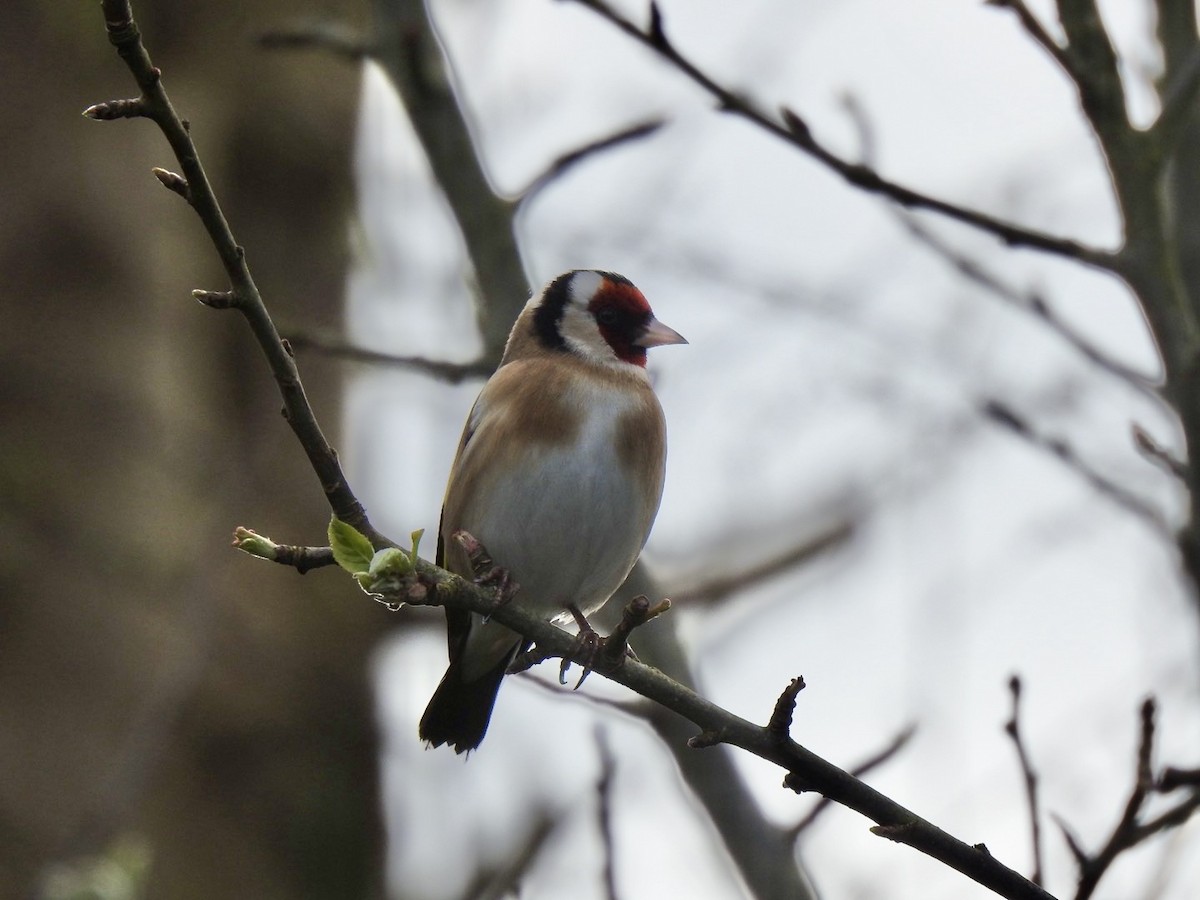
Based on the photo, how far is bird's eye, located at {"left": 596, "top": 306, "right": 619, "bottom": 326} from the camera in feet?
14.0

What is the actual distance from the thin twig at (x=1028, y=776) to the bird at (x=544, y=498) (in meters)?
1.31

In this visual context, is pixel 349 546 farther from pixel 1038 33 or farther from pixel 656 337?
pixel 656 337

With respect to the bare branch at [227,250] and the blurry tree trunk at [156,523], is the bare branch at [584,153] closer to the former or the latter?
the bare branch at [227,250]

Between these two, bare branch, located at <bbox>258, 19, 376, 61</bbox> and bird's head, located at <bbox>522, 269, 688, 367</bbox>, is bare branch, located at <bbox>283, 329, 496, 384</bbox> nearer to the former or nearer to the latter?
bird's head, located at <bbox>522, 269, 688, 367</bbox>

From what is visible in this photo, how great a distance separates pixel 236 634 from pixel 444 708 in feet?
6.52

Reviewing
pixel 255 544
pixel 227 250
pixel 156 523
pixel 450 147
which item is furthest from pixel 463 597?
pixel 156 523

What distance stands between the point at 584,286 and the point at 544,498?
0.98 m

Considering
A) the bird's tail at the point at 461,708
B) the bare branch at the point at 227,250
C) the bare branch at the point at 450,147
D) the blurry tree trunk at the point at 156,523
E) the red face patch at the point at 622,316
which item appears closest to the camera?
the bare branch at the point at 227,250

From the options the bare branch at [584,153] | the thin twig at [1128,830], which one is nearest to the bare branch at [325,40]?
the bare branch at [584,153]

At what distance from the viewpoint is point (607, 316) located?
14.1ft

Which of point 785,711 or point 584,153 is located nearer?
point 785,711

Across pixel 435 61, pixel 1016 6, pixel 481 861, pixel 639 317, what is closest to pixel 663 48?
pixel 1016 6

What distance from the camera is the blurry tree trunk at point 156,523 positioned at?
502cm

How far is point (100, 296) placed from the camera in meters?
5.59
